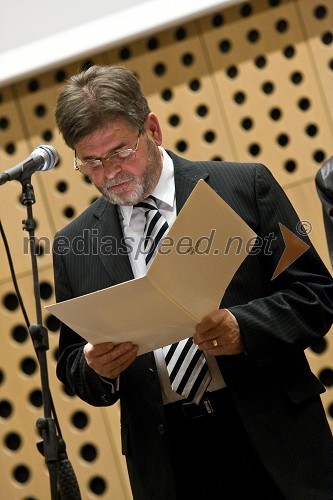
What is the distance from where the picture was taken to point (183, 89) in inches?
166

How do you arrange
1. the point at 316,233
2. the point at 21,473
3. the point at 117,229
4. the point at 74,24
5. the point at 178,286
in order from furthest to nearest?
the point at 21,473 → the point at 316,233 → the point at 74,24 → the point at 117,229 → the point at 178,286

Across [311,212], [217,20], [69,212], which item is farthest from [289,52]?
[69,212]

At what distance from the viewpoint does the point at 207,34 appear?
13.7 feet

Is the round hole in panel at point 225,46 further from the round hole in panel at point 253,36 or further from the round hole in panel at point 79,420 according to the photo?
the round hole in panel at point 79,420

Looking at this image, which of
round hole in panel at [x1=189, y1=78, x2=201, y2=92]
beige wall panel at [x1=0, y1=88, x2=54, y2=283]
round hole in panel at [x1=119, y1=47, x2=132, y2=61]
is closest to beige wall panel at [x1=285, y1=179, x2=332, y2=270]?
round hole in panel at [x1=189, y1=78, x2=201, y2=92]

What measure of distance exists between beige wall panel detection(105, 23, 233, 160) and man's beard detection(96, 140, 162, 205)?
1.90 meters

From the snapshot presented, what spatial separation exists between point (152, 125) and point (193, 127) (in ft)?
6.08

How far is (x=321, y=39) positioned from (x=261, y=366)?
100 inches

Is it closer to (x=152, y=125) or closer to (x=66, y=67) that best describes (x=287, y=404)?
(x=152, y=125)

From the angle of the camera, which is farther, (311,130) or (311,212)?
(311,130)

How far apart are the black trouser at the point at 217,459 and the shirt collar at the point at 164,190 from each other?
58 cm

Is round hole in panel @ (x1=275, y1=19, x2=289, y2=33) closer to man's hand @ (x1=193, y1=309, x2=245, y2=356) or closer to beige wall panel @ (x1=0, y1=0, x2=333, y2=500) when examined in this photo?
beige wall panel @ (x1=0, y1=0, x2=333, y2=500)

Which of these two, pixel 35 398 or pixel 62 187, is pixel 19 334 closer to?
pixel 35 398

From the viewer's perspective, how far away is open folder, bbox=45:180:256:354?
187 centimetres
